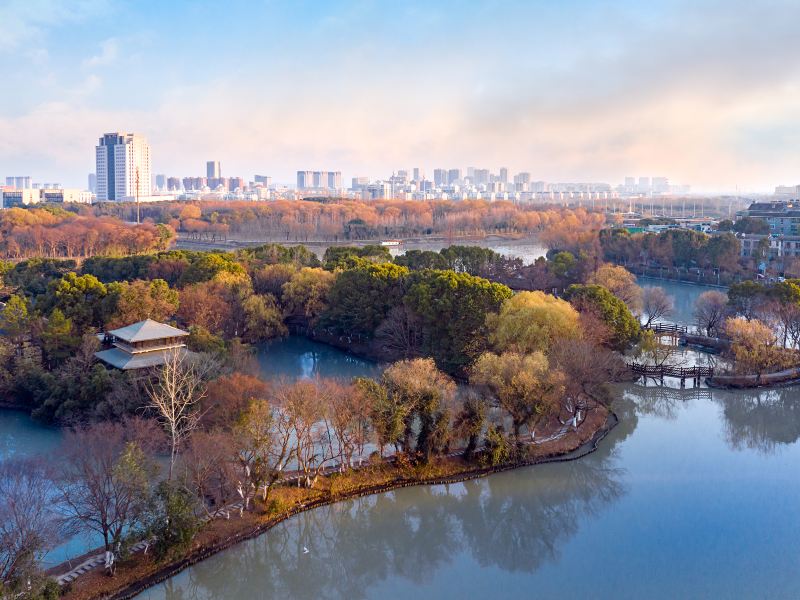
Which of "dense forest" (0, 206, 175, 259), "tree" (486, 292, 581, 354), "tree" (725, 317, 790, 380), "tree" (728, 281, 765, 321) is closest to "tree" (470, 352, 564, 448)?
"tree" (486, 292, 581, 354)

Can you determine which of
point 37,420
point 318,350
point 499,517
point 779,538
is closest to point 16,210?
point 318,350

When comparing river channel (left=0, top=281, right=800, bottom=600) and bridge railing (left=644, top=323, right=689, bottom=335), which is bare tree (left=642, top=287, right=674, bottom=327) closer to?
bridge railing (left=644, top=323, right=689, bottom=335)

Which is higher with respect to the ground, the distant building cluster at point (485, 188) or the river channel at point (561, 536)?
the distant building cluster at point (485, 188)

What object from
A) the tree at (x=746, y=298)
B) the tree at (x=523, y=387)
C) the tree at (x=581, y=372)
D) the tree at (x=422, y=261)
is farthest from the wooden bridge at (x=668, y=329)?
the tree at (x=523, y=387)

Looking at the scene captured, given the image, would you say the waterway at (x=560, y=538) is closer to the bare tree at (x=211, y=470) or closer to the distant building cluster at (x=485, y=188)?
the bare tree at (x=211, y=470)

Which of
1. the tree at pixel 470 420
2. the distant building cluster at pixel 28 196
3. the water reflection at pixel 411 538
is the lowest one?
the water reflection at pixel 411 538

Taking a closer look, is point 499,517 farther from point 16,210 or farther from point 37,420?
point 16,210

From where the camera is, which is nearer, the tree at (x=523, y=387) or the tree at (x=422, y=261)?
the tree at (x=523, y=387)

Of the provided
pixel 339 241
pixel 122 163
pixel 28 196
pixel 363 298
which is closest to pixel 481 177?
pixel 122 163

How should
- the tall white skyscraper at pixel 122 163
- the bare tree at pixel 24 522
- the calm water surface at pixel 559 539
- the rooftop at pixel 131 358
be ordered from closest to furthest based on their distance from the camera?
1. the bare tree at pixel 24 522
2. the calm water surface at pixel 559 539
3. the rooftop at pixel 131 358
4. the tall white skyscraper at pixel 122 163
